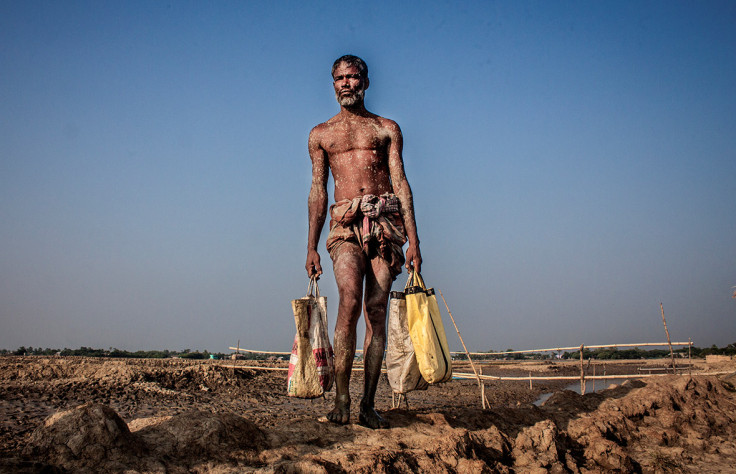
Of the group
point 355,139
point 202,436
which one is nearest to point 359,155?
point 355,139

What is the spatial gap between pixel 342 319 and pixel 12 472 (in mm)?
1833

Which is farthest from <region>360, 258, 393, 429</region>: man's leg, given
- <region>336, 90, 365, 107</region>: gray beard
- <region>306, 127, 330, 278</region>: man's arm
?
<region>336, 90, 365, 107</region>: gray beard

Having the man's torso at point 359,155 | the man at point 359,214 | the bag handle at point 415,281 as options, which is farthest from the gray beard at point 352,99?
the bag handle at point 415,281

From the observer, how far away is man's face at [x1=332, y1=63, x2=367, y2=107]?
3.59 metres

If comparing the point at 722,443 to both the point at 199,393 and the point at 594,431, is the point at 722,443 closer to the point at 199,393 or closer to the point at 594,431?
the point at 594,431

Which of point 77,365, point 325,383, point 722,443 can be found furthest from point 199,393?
point 722,443

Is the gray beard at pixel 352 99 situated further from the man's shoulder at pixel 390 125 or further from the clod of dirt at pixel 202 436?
the clod of dirt at pixel 202 436

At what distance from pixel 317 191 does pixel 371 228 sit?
2.03ft

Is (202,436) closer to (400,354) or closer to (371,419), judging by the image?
(371,419)

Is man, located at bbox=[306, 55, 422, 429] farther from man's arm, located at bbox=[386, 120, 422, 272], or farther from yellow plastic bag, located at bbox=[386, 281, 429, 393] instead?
yellow plastic bag, located at bbox=[386, 281, 429, 393]

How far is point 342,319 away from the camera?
10.2ft

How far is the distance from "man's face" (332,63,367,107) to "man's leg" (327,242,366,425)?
116 centimetres

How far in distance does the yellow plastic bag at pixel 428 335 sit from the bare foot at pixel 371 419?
380 mm

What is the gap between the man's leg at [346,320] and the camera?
296cm
